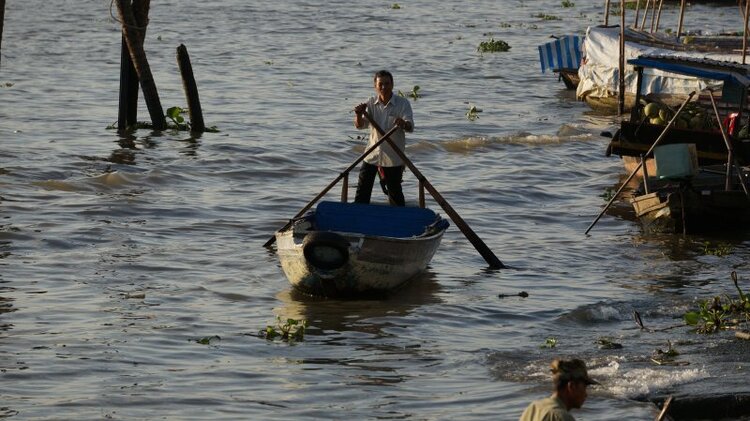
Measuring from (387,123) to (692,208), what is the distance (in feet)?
13.3

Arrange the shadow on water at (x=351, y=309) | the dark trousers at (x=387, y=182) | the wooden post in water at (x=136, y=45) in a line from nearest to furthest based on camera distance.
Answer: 1. the shadow on water at (x=351, y=309)
2. the dark trousers at (x=387, y=182)
3. the wooden post in water at (x=136, y=45)

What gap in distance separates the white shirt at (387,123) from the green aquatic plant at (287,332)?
2.38 metres

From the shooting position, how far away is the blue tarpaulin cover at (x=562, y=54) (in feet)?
98.6

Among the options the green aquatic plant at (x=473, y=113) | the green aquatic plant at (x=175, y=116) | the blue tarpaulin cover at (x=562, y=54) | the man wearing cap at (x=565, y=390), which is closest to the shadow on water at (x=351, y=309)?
the man wearing cap at (x=565, y=390)

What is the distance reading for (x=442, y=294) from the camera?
40.1ft

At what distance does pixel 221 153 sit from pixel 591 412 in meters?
12.8

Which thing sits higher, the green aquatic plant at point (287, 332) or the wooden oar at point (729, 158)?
the wooden oar at point (729, 158)

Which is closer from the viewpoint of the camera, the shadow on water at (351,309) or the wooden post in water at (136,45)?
the shadow on water at (351,309)

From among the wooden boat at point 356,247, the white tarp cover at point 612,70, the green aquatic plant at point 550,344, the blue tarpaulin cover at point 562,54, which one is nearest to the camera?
the green aquatic plant at point 550,344

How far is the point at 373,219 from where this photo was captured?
1233cm

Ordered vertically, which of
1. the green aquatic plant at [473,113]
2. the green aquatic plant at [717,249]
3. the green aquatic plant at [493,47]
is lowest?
the green aquatic plant at [493,47]

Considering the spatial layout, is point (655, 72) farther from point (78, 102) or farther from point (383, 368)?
point (383, 368)

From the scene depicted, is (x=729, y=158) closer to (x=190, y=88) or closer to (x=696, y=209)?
(x=696, y=209)

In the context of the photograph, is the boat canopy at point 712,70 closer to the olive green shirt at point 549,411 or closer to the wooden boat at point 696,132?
the wooden boat at point 696,132
